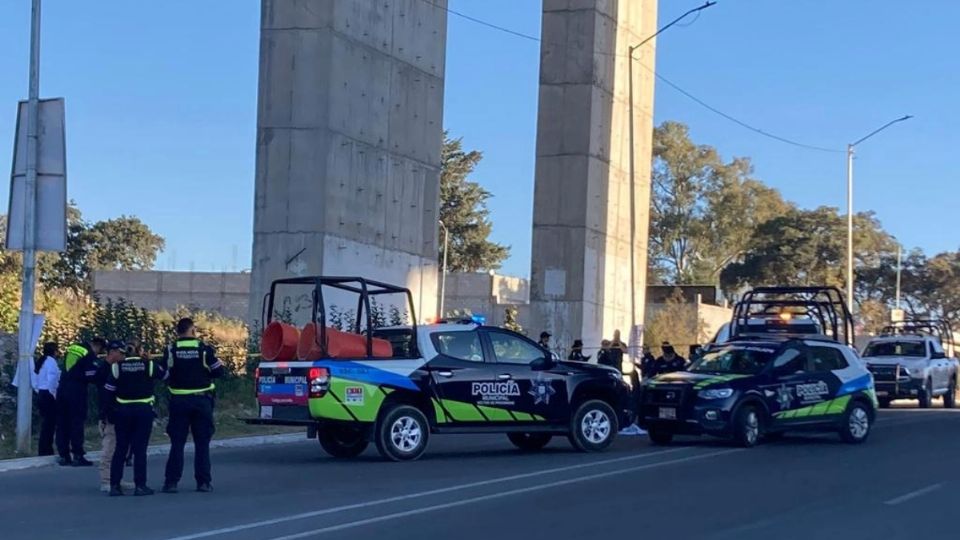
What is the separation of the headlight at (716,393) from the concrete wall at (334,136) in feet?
40.7

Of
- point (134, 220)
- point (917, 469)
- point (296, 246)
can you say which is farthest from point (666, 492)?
point (134, 220)

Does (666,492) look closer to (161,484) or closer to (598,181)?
(161,484)

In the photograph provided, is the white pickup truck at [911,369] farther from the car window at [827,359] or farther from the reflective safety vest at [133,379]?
the reflective safety vest at [133,379]

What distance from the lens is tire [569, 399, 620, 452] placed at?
17.9 metres

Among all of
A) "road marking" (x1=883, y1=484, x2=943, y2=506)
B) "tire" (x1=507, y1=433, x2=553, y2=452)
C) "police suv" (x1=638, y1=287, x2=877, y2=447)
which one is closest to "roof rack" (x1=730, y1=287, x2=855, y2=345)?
"police suv" (x1=638, y1=287, x2=877, y2=447)

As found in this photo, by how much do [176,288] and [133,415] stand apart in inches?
2130

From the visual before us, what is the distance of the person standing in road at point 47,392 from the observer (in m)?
17.1

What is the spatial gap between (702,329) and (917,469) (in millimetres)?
38052

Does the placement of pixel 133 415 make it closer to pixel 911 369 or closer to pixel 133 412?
pixel 133 412

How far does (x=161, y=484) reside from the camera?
566 inches

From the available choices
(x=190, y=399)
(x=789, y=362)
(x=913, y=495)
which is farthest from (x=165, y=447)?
(x=913, y=495)

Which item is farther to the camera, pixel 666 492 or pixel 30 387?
pixel 30 387

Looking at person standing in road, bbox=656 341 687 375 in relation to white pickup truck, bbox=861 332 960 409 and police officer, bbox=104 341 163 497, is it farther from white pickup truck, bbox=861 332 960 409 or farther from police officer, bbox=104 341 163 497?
police officer, bbox=104 341 163 497

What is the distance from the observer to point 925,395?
31750 millimetres
